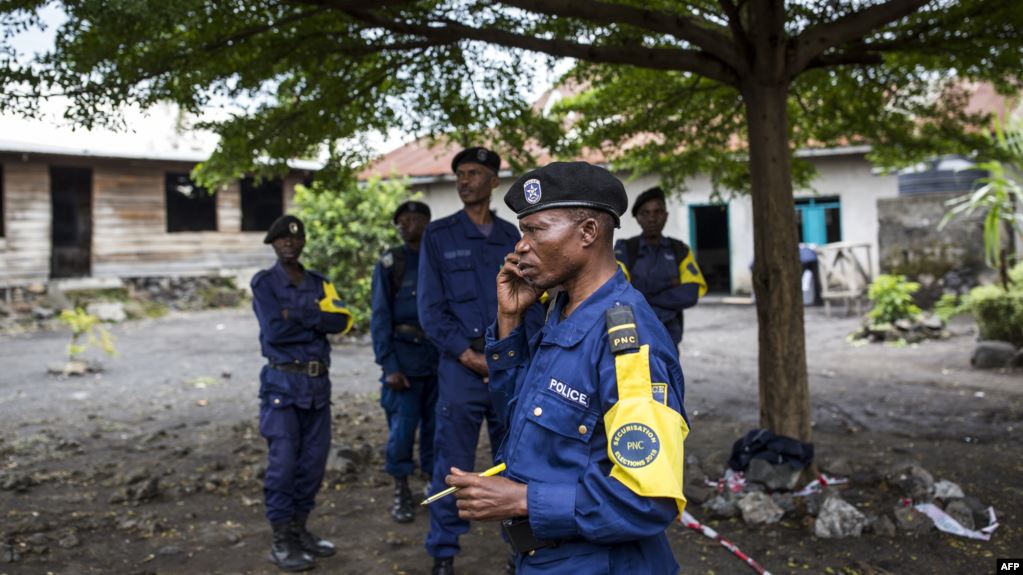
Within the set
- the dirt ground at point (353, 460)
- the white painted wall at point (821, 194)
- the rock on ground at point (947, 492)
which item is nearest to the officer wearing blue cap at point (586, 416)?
the dirt ground at point (353, 460)

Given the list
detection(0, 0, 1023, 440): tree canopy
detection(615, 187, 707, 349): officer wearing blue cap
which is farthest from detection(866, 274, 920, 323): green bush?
detection(615, 187, 707, 349): officer wearing blue cap

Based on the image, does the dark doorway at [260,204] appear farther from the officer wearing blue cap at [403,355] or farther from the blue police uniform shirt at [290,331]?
the blue police uniform shirt at [290,331]

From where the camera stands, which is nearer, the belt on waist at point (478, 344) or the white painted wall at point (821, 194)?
the belt on waist at point (478, 344)

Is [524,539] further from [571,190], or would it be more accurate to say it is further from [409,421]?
[409,421]

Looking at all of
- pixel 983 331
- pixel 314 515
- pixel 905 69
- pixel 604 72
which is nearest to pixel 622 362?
pixel 314 515

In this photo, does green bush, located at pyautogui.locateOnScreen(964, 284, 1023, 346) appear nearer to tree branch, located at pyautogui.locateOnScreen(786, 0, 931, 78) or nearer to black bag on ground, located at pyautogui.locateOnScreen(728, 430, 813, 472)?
black bag on ground, located at pyautogui.locateOnScreen(728, 430, 813, 472)

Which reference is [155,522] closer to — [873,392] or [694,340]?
[873,392]

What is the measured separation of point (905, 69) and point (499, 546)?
559 cm

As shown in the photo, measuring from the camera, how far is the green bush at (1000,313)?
10.6 metres

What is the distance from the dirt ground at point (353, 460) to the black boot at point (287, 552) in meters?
0.11

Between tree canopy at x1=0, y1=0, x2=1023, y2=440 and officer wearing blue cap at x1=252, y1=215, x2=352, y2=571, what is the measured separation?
1.51 m

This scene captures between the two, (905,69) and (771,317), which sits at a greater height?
(905,69)

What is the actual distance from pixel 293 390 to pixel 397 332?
4.20ft

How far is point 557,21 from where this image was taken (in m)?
6.47
